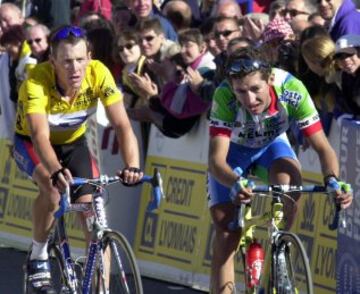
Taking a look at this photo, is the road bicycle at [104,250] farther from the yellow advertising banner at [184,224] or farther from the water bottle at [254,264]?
the yellow advertising banner at [184,224]

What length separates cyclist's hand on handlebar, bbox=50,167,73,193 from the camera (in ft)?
23.4

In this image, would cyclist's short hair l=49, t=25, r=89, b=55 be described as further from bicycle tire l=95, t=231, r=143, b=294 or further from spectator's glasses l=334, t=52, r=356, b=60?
spectator's glasses l=334, t=52, r=356, b=60

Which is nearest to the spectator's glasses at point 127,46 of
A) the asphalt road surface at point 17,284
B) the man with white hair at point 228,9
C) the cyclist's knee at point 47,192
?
the man with white hair at point 228,9

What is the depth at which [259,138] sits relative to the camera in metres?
7.57

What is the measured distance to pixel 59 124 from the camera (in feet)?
26.7

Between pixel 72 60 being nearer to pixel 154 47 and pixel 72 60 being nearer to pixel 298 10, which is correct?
pixel 154 47

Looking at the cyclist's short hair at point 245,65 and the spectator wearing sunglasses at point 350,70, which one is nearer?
the cyclist's short hair at point 245,65

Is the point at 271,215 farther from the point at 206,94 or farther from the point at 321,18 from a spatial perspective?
the point at 321,18

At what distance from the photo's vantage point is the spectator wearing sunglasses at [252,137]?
712cm

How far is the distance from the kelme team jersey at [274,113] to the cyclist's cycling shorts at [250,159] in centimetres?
18

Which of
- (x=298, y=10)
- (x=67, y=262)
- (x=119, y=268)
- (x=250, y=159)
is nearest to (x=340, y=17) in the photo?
(x=298, y=10)

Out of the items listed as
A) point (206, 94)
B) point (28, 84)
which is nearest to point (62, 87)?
point (28, 84)

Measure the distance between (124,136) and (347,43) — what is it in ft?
6.94

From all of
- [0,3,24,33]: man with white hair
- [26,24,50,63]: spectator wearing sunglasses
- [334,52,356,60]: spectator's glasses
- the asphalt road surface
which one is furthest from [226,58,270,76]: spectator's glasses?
[0,3,24,33]: man with white hair
